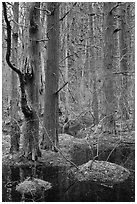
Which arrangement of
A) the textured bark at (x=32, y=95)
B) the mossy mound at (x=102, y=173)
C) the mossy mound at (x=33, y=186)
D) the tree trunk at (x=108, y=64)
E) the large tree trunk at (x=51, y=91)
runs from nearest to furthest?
the mossy mound at (x=33, y=186) → the mossy mound at (x=102, y=173) → the textured bark at (x=32, y=95) → the large tree trunk at (x=51, y=91) → the tree trunk at (x=108, y=64)

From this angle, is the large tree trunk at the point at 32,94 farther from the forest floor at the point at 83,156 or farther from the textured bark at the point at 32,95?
the forest floor at the point at 83,156

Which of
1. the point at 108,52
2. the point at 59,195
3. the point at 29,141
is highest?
the point at 108,52

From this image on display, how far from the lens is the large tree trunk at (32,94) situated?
8904mm

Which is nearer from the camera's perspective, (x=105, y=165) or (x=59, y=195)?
(x=59, y=195)

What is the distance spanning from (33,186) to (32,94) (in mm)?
3333

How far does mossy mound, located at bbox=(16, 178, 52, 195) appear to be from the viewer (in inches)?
256

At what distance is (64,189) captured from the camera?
22.1 ft

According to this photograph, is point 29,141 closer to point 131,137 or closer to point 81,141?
point 81,141

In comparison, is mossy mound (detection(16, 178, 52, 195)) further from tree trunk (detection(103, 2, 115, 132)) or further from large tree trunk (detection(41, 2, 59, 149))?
tree trunk (detection(103, 2, 115, 132))

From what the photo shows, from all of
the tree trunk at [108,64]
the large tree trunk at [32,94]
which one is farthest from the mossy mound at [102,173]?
the tree trunk at [108,64]

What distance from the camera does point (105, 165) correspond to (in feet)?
25.7

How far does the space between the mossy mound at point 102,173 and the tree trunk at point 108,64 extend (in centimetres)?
A: 544

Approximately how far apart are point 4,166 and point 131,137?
19.6ft

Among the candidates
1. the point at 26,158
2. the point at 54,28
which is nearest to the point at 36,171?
the point at 26,158
